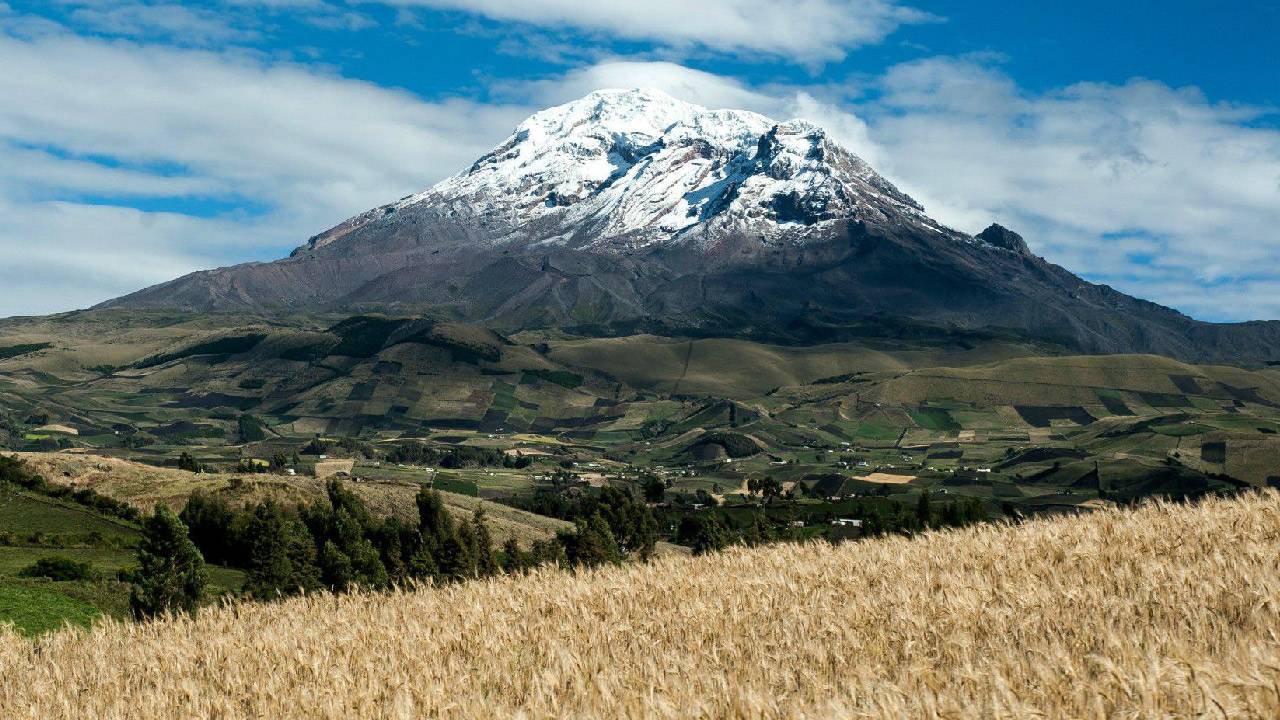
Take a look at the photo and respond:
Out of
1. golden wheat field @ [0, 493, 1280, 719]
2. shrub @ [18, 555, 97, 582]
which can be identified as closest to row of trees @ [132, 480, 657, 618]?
shrub @ [18, 555, 97, 582]

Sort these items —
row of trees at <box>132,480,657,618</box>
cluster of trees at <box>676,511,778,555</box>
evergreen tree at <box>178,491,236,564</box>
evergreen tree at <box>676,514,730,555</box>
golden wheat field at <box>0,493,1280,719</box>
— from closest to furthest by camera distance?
golden wheat field at <box>0,493,1280,719</box>
row of trees at <box>132,480,657,618</box>
evergreen tree at <box>178,491,236,564</box>
cluster of trees at <box>676,511,778,555</box>
evergreen tree at <box>676,514,730,555</box>

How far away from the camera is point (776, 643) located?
13.0 meters

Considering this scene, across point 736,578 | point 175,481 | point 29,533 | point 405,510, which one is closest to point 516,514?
point 405,510

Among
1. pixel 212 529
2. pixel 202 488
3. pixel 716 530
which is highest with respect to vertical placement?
pixel 202 488

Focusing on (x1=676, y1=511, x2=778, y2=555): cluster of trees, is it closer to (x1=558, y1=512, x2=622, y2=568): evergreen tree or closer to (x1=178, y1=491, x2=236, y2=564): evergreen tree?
(x1=558, y1=512, x2=622, y2=568): evergreen tree

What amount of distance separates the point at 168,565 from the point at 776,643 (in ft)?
212

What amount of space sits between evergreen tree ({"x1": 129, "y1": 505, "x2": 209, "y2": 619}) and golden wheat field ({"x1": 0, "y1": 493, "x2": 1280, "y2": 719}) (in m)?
50.5

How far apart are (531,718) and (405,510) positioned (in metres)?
147

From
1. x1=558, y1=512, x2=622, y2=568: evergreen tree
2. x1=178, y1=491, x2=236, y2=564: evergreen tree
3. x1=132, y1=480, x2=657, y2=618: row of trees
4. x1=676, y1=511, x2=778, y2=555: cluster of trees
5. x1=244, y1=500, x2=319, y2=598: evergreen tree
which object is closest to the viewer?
x1=132, y1=480, x2=657, y2=618: row of trees

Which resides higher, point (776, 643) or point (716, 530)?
point (776, 643)

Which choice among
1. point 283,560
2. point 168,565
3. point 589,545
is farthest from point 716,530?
point 168,565

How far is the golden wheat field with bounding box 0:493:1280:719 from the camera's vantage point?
30.5 ft

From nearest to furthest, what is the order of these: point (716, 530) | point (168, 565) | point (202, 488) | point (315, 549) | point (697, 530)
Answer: point (168, 565) < point (315, 549) < point (716, 530) < point (202, 488) < point (697, 530)

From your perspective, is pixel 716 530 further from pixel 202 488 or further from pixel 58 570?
pixel 58 570
